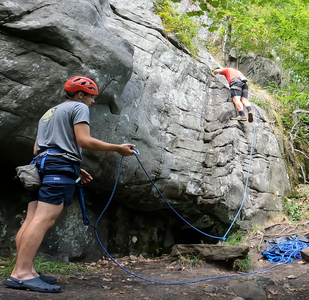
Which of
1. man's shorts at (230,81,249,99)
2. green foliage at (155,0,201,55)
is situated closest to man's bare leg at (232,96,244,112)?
man's shorts at (230,81,249,99)

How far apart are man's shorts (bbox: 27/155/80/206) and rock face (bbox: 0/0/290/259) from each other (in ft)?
4.91

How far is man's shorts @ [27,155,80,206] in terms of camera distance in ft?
10.6

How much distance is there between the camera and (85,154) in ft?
16.7

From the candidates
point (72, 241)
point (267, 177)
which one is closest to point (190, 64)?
point (267, 177)

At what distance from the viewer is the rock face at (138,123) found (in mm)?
4441

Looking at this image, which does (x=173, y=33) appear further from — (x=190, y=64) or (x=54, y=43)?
(x=54, y=43)

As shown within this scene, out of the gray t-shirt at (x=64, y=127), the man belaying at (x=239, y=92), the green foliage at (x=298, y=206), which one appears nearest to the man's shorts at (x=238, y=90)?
the man belaying at (x=239, y=92)

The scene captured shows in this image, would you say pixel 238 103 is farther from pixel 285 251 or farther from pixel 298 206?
pixel 285 251

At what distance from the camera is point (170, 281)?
4664mm

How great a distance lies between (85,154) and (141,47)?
3.63 metres

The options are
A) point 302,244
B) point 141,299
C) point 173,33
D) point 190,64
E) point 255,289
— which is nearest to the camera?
point 141,299

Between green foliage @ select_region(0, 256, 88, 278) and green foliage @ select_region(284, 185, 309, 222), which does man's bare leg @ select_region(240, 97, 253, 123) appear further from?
green foliage @ select_region(0, 256, 88, 278)

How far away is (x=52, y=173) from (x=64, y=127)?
1.67 feet

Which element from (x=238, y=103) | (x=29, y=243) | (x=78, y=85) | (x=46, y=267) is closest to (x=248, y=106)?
(x=238, y=103)
